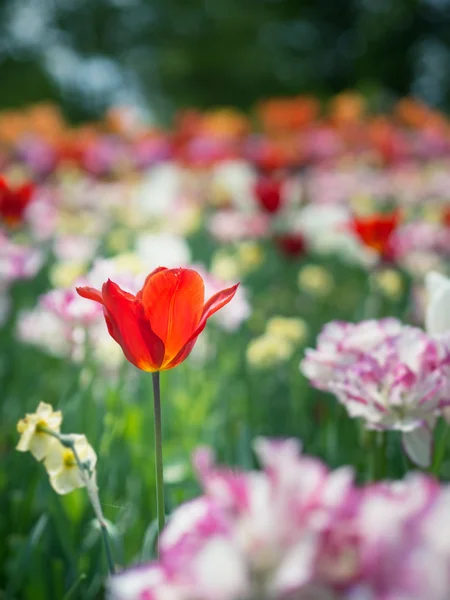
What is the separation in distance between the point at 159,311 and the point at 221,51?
8250 mm

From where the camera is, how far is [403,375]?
0.58 metres

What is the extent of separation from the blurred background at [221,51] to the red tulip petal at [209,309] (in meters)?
7.06

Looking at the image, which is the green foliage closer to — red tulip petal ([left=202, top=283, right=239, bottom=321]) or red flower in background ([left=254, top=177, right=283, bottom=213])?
red tulip petal ([left=202, top=283, right=239, bottom=321])

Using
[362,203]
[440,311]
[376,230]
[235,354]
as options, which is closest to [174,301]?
[440,311]

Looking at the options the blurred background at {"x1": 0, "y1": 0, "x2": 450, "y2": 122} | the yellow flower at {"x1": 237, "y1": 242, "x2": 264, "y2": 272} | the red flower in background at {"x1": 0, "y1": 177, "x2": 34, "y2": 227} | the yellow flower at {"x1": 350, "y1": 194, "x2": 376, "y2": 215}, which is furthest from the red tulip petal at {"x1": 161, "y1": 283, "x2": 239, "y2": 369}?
the blurred background at {"x1": 0, "y1": 0, "x2": 450, "y2": 122}

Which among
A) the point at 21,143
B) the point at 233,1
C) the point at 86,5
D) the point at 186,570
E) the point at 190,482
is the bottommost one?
the point at 190,482

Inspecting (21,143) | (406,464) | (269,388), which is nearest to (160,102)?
(21,143)

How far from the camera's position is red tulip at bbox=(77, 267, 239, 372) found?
51cm

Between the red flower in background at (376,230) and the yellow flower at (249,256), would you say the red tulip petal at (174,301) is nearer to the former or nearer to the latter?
the red flower in background at (376,230)

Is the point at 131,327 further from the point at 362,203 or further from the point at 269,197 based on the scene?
the point at 362,203

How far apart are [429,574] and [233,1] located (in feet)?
30.7

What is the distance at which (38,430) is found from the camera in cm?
56

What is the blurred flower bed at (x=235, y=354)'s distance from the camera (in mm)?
316

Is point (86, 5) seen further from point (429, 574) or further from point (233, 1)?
point (429, 574)
